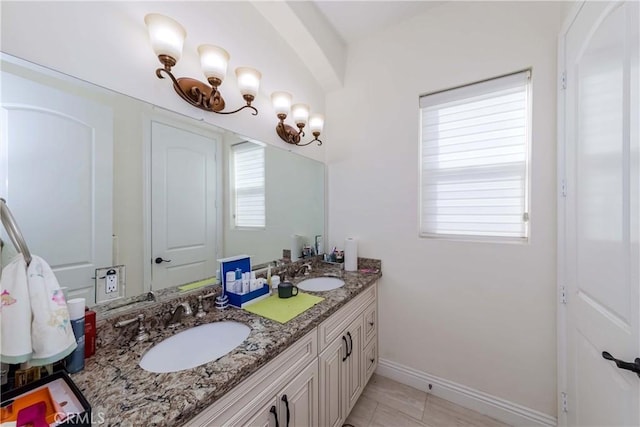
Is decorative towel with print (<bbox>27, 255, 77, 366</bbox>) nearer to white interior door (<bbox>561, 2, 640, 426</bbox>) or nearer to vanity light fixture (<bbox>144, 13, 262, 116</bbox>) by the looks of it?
vanity light fixture (<bbox>144, 13, 262, 116</bbox>)

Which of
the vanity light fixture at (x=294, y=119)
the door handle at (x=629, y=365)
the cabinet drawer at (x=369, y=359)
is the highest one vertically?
the vanity light fixture at (x=294, y=119)

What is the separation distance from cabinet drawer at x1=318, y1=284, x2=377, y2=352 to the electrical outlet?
0.95 m

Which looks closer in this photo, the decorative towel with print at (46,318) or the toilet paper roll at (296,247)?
the decorative towel with print at (46,318)

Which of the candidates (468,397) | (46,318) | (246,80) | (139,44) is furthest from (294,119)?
(468,397)

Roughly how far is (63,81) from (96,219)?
52 cm

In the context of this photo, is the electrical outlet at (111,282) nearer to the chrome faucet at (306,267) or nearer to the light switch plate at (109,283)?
the light switch plate at (109,283)

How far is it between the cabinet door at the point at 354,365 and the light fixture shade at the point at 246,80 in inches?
63.2

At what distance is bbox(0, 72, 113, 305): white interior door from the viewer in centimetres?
77

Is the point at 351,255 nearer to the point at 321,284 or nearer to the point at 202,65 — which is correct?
the point at 321,284

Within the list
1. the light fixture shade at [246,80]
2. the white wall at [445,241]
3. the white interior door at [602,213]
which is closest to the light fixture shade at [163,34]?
the light fixture shade at [246,80]

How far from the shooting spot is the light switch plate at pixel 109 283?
3.13 feet

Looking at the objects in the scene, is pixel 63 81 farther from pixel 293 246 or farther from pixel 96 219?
pixel 293 246

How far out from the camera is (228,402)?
0.77 meters

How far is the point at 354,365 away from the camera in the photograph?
5.25 ft
